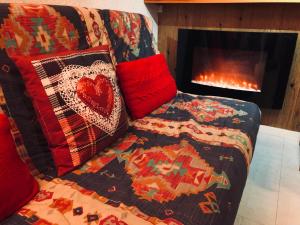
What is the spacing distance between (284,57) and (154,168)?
1723 millimetres

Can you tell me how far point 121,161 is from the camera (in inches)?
38.9

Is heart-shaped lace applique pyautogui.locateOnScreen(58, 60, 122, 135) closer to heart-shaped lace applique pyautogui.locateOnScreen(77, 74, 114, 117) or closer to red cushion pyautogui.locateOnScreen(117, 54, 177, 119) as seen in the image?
heart-shaped lace applique pyautogui.locateOnScreen(77, 74, 114, 117)

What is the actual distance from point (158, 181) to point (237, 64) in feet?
5.86

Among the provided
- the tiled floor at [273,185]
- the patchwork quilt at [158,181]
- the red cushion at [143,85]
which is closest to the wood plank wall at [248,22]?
the tiled floor at [273,185]

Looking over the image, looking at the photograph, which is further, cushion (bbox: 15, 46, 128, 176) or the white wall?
the white wall

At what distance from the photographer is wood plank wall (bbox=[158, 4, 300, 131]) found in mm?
2080

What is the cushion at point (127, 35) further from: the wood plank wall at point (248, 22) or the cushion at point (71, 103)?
the wood plank wall at point (248, 22)

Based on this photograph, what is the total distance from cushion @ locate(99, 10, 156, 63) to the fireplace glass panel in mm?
735

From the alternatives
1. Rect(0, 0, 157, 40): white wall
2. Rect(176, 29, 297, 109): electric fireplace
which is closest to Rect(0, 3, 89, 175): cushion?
Rect(0, 0, 157, 40): white wall

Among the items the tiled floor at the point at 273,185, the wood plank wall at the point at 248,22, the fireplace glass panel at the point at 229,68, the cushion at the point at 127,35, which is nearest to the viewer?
the tiled floor at the point at 273,185

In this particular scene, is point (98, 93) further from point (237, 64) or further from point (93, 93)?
point (237, 64)

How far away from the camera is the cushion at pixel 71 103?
0.85m

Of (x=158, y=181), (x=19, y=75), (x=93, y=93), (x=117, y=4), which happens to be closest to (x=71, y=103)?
(x=93, y=93)

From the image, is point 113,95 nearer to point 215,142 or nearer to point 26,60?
point 26,60
